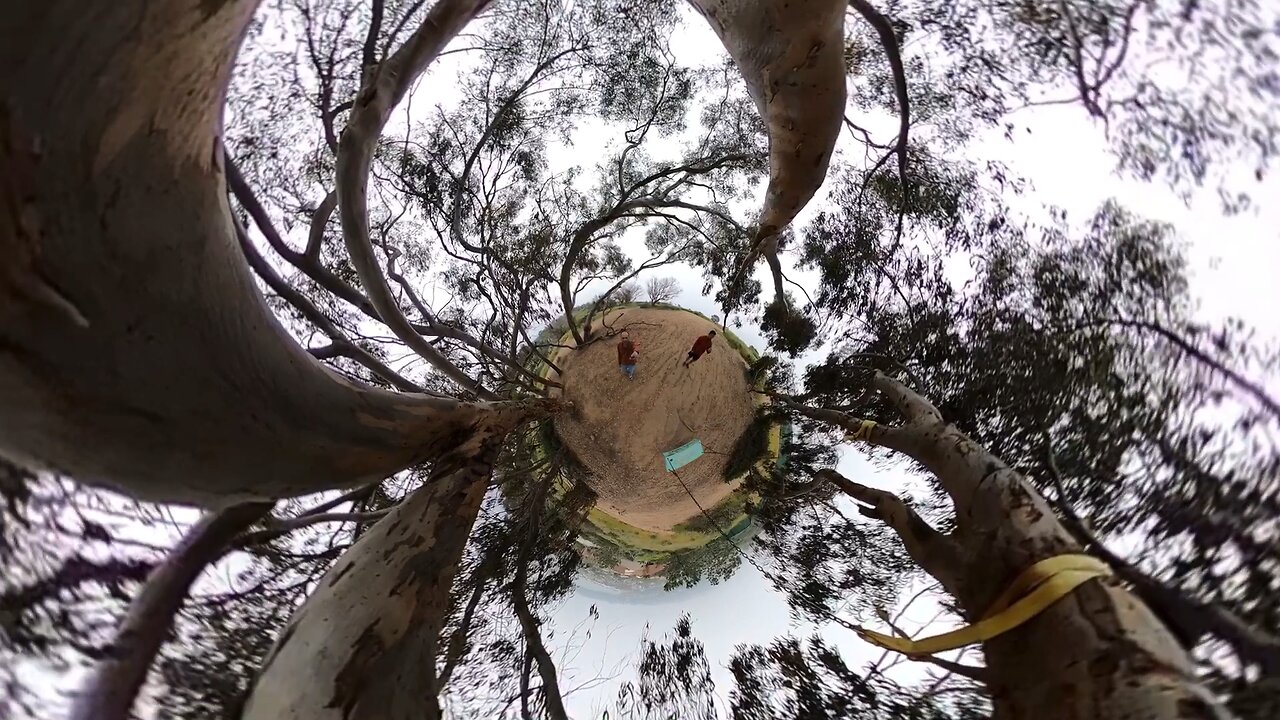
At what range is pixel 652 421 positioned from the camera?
9.52ft

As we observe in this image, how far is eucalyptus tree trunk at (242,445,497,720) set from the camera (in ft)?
3.41

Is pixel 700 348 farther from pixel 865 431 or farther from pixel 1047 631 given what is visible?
pixel 1047 631

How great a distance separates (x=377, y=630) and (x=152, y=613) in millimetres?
704

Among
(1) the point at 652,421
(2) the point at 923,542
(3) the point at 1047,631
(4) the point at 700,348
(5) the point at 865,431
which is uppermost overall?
(4) the point at 700,348

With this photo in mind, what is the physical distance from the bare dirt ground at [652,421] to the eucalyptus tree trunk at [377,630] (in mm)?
1501

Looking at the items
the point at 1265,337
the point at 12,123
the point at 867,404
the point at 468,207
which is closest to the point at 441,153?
the point at 468,207

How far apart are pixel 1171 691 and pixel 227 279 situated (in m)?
1.41

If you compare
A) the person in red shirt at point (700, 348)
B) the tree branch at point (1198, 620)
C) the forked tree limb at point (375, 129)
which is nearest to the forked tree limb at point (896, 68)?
the person in red shirt at point (700, 348)

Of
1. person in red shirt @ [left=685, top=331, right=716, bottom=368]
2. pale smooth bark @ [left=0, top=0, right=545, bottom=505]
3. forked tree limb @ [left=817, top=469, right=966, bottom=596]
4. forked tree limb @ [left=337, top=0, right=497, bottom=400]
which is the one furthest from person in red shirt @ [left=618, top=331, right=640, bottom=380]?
pale smooth bark @ [left=0, top=0, right=545, bottom=505]

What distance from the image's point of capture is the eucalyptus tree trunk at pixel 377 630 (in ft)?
3.41

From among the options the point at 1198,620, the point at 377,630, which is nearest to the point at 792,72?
the point at 1198,620

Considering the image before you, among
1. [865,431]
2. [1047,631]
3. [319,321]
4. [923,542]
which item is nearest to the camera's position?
[1047,631]

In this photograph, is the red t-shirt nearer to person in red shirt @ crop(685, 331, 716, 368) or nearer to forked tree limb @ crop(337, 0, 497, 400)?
person in red shirt @ crop(685, 331, 716, 368)

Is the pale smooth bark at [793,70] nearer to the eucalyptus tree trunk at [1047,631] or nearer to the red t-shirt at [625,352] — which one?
the eucalyptus tree trunk at [1047,631]
